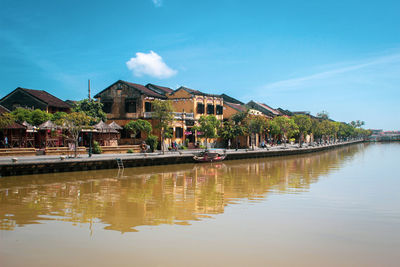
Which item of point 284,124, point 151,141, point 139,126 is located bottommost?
point 151,141

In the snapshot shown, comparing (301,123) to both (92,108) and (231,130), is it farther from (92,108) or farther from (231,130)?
(92,108)

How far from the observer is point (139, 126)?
38.0 m

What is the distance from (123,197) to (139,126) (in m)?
22.6

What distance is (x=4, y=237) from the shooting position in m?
9.58

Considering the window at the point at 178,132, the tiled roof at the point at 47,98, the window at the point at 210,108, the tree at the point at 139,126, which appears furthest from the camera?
the window at the point at 210,108

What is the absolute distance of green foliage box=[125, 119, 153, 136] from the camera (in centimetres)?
3803

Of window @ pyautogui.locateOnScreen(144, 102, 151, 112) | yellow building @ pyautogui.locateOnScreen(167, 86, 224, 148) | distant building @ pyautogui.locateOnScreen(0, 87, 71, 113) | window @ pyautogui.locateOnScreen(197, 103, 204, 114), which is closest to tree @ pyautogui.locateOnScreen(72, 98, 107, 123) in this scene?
distant building @ pyautogui.locateOnScreen(0, 87, 71, 113)

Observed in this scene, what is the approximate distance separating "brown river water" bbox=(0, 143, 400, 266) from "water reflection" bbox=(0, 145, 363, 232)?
48 mm

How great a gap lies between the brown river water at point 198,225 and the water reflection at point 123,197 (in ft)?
0.16

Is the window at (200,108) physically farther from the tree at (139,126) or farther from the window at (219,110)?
the tree at (139,126)

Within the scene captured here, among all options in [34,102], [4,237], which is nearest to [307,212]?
[4,237]

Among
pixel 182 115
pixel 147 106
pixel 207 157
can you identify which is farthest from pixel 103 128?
pixel 182 115

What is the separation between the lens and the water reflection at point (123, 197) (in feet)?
39.1

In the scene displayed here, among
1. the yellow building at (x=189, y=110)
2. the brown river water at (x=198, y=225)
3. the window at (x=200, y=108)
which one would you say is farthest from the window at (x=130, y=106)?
the brown river water at (x=198, y=225)
